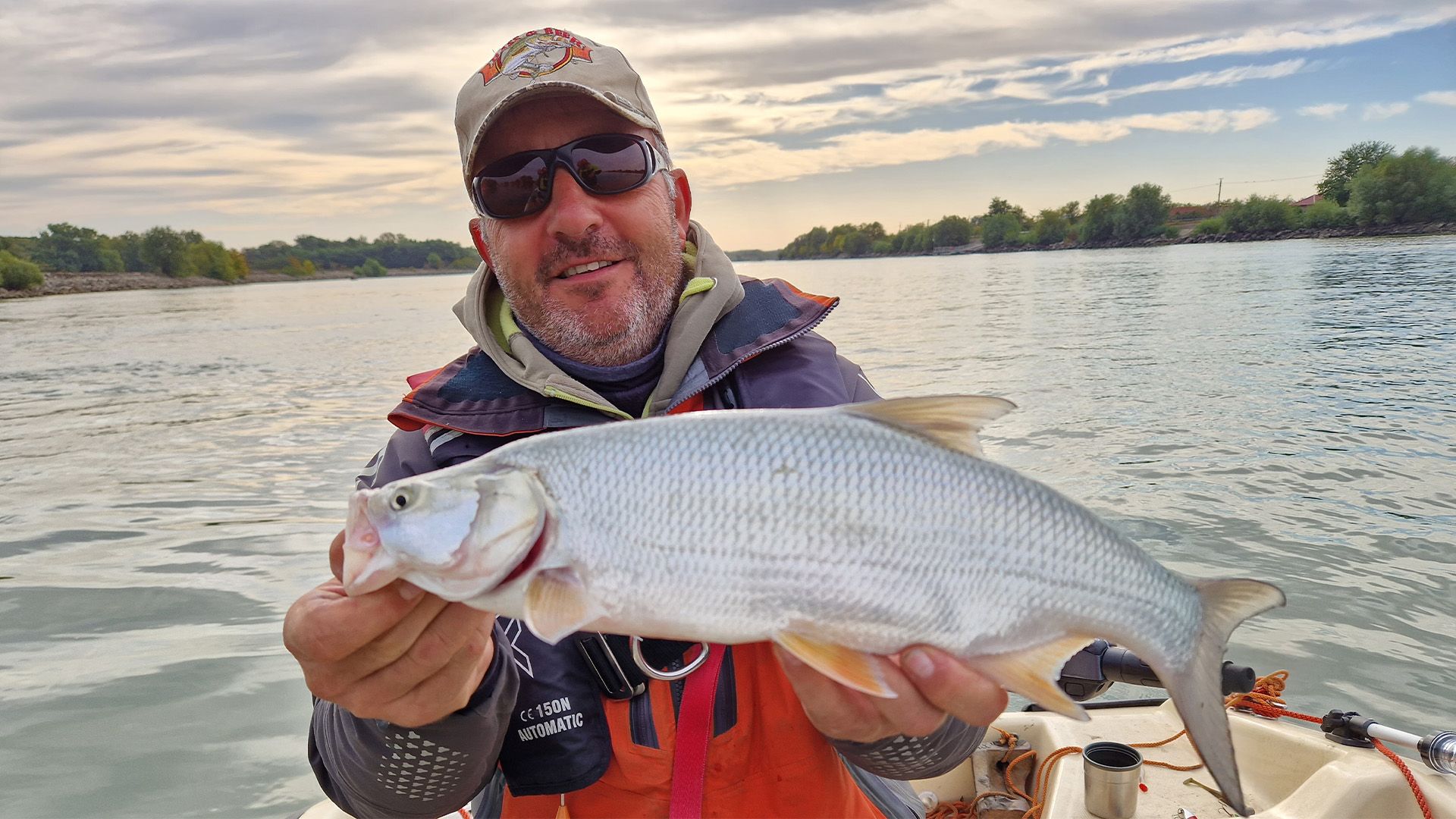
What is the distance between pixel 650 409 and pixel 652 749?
1089 mm

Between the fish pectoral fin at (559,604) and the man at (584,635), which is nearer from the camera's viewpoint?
the fish pectoral fin at (559,604)

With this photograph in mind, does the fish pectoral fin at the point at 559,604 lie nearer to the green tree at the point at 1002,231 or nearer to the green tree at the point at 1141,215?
the green tree at the point at 1141,215

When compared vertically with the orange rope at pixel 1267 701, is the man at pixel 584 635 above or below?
above

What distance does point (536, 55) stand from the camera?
3.21 metres

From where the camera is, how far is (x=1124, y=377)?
55.1 ft

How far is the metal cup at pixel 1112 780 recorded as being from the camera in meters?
3.49

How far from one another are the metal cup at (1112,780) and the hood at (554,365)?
2.32m

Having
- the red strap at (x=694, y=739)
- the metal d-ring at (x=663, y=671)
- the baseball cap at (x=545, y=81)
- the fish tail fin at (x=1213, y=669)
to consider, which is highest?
the baseball cap at (x=545, y=81)

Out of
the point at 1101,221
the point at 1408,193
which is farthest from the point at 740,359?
the point at 1101,221

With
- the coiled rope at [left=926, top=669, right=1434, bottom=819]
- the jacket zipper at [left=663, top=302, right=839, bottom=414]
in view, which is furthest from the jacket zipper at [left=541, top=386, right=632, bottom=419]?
the coiled rope at [left=926, top=669, right=1434, bottom=819]

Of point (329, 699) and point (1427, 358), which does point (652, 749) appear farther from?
point (1427, 358)

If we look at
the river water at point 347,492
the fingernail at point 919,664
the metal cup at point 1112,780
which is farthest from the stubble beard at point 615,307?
the river water at point 347,492

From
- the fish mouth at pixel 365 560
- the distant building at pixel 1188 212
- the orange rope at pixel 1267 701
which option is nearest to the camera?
the fish mouth at pixel 365 560

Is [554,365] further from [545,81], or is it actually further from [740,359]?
[545,81]
